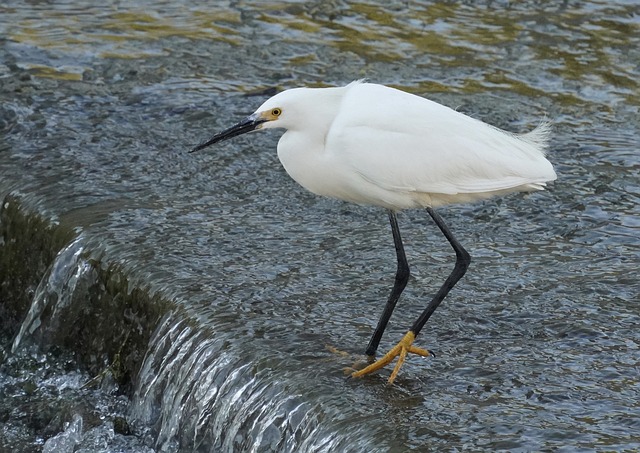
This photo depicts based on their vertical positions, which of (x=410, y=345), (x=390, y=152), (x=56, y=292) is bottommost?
(x=56, y=292)

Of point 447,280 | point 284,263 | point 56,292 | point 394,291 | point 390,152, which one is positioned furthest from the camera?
point 56,292

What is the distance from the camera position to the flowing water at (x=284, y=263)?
398 centimetres

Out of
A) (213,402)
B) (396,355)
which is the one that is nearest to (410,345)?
(396,355)

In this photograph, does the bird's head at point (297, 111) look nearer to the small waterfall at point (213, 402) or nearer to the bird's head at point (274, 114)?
the bird's head at point (274, 114)

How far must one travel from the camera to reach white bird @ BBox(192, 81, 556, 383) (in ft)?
13.2

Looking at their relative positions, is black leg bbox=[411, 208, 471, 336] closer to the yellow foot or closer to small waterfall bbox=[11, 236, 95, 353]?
the yellow foot

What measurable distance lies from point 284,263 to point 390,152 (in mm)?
1157

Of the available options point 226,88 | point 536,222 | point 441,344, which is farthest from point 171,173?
A: point 441,344

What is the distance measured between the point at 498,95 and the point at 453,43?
3.49ft

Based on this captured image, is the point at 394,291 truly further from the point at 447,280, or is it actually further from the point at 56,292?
the point at 56,292

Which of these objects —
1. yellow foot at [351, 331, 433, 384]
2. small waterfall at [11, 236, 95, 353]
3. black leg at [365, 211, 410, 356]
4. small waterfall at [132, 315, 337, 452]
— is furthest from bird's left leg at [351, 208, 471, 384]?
small waterfall at [11, 236, 95, 353]

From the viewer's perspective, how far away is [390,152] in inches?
158

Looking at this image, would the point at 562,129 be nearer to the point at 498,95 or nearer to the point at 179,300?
the point at 498,95

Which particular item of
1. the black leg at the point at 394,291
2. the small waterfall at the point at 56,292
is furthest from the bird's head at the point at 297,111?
the small waterfall at the point at 56,292
